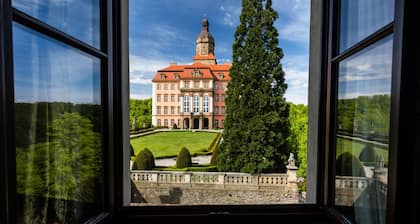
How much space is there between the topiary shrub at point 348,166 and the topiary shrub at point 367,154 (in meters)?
0.03

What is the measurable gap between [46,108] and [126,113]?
0.45m

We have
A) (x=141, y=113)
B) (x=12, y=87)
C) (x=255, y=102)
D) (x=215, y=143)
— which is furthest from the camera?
(x=255, y=102)

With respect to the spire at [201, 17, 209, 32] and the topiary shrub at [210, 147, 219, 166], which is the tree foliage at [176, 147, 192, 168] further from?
the spire at [201, 17, 209, 32]

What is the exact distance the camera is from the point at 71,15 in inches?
29.5

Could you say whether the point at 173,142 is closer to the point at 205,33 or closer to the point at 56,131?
the point at 205,33

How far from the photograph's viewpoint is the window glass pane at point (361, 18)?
0.65m

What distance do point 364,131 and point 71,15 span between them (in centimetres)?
111

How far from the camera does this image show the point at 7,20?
482 millimetres

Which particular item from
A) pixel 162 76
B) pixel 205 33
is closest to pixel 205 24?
pixel 205 33

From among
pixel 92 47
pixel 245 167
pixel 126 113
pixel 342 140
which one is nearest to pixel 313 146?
pixel 342 140

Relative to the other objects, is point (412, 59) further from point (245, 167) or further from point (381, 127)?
point (245, 167)

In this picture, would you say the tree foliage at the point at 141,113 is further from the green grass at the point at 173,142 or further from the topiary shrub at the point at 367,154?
the topiary shrub at the point at 367,154

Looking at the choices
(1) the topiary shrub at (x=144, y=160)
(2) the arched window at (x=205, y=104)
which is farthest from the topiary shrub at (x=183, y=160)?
(2) the arched window at (x=205, y=104)

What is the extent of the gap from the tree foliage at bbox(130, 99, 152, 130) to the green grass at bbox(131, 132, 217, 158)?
132 millimetres
